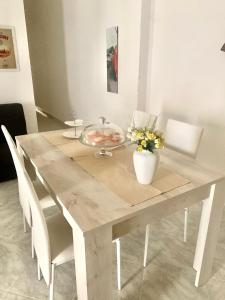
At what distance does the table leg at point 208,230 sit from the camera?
4.25 feet

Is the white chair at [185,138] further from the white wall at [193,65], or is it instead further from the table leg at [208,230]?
the white wall at [193,65]

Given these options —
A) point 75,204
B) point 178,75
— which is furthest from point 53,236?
point 178,75

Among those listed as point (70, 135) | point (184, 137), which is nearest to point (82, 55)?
point (70, 135)

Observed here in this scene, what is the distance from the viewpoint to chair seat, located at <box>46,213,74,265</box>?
3.89 feet

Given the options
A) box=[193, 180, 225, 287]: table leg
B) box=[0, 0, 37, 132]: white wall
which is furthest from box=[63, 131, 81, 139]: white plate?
box=[0, 0, 37, 132]: white wall

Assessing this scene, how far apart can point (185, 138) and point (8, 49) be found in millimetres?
2497

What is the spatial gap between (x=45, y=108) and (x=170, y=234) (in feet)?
16.7

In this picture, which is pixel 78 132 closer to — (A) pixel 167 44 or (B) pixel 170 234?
(B) pixel 170 234

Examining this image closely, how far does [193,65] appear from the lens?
2379 millimetres

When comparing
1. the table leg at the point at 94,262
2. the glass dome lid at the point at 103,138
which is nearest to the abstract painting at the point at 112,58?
the glass dome lid at the point at 103,138

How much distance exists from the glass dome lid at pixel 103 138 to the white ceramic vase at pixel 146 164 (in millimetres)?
362

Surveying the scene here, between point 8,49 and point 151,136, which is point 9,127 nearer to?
point 8,49

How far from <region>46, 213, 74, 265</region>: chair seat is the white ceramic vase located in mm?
524

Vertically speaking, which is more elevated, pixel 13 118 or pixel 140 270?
pixel 13 118
